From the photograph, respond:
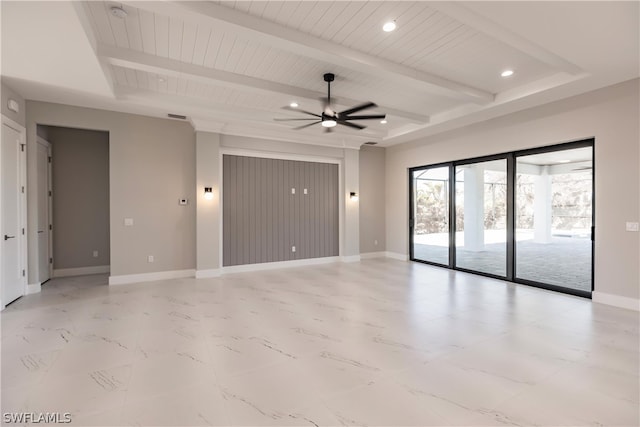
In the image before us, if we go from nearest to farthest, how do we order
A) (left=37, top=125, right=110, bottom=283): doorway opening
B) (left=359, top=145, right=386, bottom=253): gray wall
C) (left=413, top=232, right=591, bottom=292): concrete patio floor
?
1. (left=413, top=232, right=591, bottom=292): concrete patio floor
2. (left=37, top=125, right=110, bottom=283): doorway opening
3. (left=359, top=145, right=386, bottom=253): gray wall

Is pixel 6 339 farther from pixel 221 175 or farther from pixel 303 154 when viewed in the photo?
pixel 303 154

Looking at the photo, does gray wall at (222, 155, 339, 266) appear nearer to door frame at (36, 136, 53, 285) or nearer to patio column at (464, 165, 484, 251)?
patio column at (464, 165, 484, 251)

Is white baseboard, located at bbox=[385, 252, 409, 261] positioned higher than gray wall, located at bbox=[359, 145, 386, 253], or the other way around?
gray wall, located at bbox=[359, 145, 386, 253]

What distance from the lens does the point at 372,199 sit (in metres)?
8.70

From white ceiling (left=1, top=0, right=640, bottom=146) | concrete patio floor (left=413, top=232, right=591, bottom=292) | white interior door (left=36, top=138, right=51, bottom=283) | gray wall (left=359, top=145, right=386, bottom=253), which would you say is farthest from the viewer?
gray wall (left=359, top=145, right=386, bottom=253)

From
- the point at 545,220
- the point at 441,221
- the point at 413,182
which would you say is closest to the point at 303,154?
the point at 413,182

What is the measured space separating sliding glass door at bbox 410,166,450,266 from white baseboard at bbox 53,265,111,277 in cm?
718

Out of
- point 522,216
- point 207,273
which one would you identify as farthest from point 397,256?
point 207,273

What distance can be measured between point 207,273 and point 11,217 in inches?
120

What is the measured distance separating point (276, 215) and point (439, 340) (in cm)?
470

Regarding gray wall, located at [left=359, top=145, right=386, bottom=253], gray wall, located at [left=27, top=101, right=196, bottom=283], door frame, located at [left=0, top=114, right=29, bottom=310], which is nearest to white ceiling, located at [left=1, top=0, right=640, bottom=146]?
gray wall, located at [left=27, top=101, right=196, bottom=283]

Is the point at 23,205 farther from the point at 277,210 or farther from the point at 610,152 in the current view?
the point at 610,152

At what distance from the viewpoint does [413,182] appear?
26.8ft

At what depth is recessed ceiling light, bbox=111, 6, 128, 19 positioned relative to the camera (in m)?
2.96
